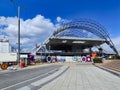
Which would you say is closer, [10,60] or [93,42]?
[10,60]

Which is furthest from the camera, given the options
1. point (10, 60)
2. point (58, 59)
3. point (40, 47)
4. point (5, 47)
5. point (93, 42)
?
point (93, 42)

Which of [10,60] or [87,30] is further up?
[87,30]

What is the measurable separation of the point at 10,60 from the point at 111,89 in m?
60.0

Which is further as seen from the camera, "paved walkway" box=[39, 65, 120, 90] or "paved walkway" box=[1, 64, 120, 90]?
"paved walkway" box=[39, 65, 120, 90]

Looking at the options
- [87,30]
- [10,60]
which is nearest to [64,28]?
[87,30]

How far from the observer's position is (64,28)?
506 feet

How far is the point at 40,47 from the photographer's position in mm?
154250

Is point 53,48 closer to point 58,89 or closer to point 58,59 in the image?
point 58,59

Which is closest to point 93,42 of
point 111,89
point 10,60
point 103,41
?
point 103,41

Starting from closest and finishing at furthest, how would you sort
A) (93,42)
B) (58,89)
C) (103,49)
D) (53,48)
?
1. (58,89)
2. (93,42)
3. (103,49)
4. (53,48)

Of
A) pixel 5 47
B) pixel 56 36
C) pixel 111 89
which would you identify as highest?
pixel 56 36

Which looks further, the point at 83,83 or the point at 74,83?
the point at 83,83

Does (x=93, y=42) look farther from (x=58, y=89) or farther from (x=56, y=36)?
(x=58, y=89)

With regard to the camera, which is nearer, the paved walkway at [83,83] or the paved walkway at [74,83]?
the paved walkway at [74,83]
